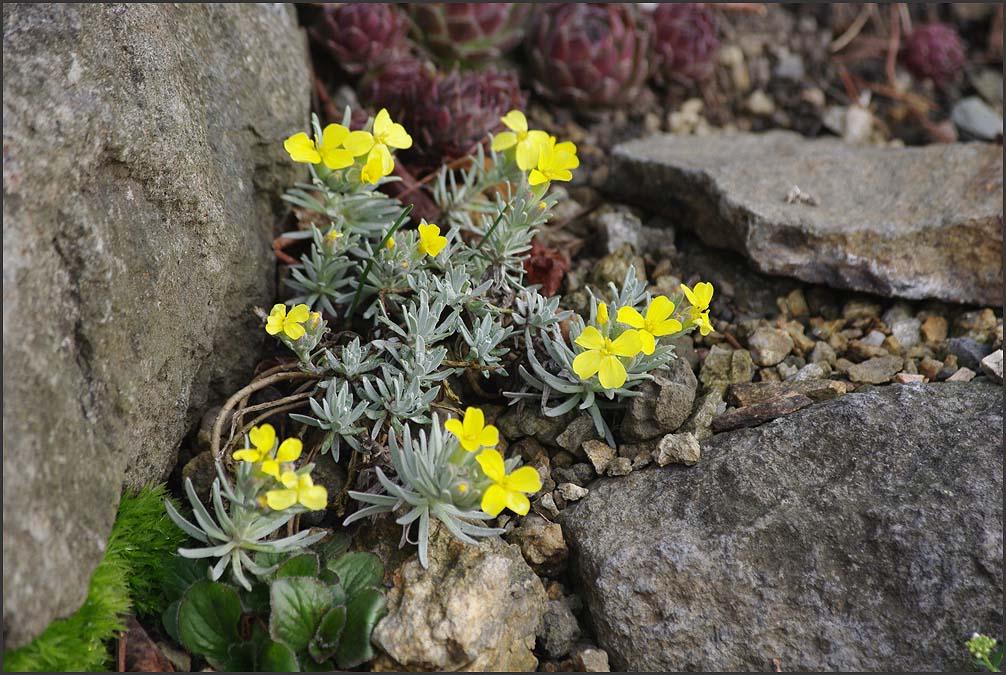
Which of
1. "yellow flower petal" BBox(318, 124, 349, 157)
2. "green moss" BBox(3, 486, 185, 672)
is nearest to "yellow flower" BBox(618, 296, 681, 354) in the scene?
"yellow flower petal" BBox(318, 124, 349, 157)

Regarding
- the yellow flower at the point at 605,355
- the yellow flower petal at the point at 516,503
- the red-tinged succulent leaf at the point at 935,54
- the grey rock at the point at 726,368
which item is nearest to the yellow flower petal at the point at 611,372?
the yellow flower at the point at 605,355

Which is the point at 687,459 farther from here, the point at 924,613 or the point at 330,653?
the point at 330,653

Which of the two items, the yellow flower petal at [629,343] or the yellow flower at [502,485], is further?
the yellow flower petal at [629,343]

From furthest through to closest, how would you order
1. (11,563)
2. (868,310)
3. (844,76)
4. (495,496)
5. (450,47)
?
(844,76) < (450,47) < (868,310) < (495,496) < (11,563)

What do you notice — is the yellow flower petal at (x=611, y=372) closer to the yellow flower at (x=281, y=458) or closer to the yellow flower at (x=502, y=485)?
the yellow flower at (x=502, y=485)

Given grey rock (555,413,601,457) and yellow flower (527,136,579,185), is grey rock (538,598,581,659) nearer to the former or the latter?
grey rock (555,413,601,457)

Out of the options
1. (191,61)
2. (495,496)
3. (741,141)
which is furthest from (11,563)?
(741,141)
